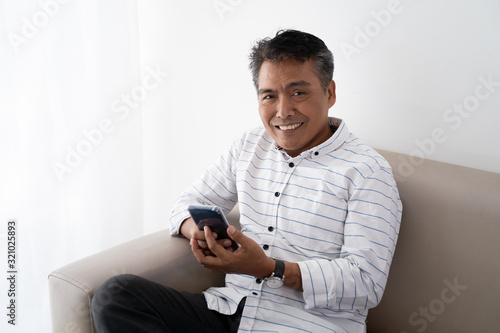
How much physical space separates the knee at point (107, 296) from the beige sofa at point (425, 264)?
40 millimetres

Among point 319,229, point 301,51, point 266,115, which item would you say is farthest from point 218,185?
point 301,51

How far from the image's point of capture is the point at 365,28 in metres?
1.52

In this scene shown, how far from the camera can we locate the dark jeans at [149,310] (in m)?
1.10

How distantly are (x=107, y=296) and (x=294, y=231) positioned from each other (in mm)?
521

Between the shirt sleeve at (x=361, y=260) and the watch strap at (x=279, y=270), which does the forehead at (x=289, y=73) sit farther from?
the watch strap at (x=279, y=270)

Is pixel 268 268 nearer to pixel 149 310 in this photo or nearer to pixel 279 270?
pixel 279 270

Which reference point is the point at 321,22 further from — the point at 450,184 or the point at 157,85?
the point at 157,85

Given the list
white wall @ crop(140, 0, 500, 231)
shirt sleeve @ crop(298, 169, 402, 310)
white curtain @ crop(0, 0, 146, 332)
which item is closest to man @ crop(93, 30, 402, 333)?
shirt sleeve @ crop(298, 169, 402, 310)

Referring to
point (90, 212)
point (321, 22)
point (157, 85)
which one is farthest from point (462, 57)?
point (90, 212)

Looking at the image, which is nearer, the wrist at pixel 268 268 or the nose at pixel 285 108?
the wrist at pixel 268 268

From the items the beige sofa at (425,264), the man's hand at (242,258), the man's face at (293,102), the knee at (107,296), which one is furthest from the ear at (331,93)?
A: the knee at (107,296)

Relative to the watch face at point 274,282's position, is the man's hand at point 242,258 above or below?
above

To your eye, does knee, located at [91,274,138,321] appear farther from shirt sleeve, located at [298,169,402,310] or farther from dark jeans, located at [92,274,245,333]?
shirt sleeve, located at [298,169,402,310]

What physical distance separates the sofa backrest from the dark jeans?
0.46 metres
